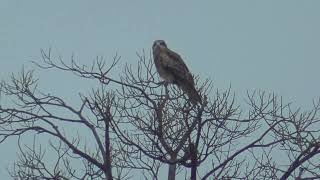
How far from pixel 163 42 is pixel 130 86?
510 cm

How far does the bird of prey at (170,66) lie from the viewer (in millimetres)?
10816

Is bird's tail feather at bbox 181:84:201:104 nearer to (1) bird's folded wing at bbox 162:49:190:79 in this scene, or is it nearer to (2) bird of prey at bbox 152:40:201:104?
(2) bird of prey at bbox 152:40:201:104

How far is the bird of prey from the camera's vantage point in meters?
10.8

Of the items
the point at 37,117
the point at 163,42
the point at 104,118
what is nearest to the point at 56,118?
the point at 37,117

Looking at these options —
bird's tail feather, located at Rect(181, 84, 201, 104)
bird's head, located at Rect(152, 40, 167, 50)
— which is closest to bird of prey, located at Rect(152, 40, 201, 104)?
bird's head, located at Rect(152, 40, 167, 50)

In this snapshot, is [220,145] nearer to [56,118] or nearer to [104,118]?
[104,118]

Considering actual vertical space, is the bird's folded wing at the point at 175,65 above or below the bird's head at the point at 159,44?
below

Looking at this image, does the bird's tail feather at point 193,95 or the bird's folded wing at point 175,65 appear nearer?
the bird's tail feather at point 193,95

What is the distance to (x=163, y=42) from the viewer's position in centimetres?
1320

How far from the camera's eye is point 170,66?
1198 centimetres

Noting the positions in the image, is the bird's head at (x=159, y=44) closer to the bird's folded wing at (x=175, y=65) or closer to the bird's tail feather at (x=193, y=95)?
the bird's folded wing at (x=175, y=65)

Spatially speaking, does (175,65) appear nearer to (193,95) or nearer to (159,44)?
(159,44)

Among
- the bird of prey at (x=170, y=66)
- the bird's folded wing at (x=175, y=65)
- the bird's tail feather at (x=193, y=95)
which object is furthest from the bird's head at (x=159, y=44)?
the bird's tail feather at (x=193, y=95)

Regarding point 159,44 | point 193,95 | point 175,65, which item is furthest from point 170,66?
point 193,95
